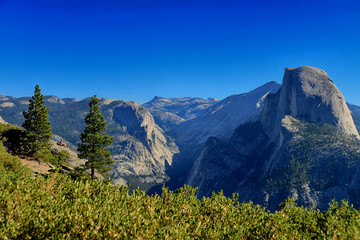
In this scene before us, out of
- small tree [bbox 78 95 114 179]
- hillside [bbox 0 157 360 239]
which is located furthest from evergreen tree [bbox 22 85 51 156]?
hillside [bbox 0 157 360 239]

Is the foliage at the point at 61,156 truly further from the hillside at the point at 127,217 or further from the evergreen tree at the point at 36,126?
the hillside at the point at 127,217

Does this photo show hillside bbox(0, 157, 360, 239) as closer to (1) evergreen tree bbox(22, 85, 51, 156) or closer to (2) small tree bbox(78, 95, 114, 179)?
(2) small tree bbox(78, 95, 114, 179)

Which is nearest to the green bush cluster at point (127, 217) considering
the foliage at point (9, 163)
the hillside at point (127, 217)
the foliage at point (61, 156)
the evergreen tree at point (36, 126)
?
the hillside at point (127, 217)

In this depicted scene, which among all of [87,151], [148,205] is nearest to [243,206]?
[148,205]

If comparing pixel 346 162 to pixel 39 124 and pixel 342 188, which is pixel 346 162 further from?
pixel 39 124

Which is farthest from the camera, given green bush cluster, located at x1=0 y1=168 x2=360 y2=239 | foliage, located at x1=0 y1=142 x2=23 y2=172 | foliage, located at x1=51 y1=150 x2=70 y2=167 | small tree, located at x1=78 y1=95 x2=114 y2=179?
foliage, located at x1=51 y1=150 x2=70 y2=167
